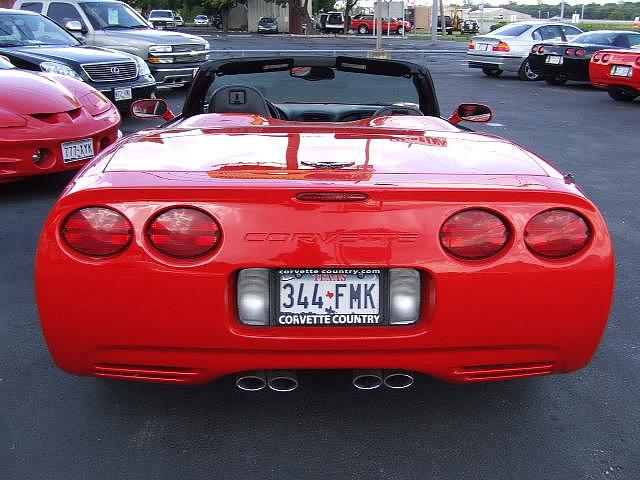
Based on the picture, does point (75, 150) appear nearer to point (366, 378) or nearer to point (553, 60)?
point (366, 378)

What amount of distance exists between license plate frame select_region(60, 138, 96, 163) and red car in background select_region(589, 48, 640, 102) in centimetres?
950

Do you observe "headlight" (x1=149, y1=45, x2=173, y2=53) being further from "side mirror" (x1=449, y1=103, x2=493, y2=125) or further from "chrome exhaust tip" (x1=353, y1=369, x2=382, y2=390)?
"chrome exhaust tip" (x1=353, y1=369, x2=382, y2=390)

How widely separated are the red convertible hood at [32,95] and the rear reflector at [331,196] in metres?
3.83

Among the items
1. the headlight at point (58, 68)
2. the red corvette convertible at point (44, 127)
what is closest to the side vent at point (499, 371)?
the red corvette convertible at point (44, 127)

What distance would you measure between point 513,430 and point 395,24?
4958cm

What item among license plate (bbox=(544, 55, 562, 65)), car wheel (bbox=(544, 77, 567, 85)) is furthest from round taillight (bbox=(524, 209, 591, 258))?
car wheel (bbox=(544, 77, 567, 85))

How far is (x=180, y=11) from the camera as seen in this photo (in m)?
76.4

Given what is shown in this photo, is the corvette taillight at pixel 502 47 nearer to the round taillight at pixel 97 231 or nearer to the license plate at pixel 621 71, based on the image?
the license plate at pixel 621 71

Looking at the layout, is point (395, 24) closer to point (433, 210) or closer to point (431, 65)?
point (431, 65)

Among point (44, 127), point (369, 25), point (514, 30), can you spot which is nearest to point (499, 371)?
point (44, 127)

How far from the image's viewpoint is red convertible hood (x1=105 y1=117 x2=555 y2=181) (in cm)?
224

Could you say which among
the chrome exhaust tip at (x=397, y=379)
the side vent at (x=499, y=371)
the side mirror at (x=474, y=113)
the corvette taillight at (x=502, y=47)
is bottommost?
the chrome exhaust tip at (x=397, y=379)

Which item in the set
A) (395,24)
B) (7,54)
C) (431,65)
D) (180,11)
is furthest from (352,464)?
(180,11)

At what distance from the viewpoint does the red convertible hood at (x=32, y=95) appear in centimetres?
515
